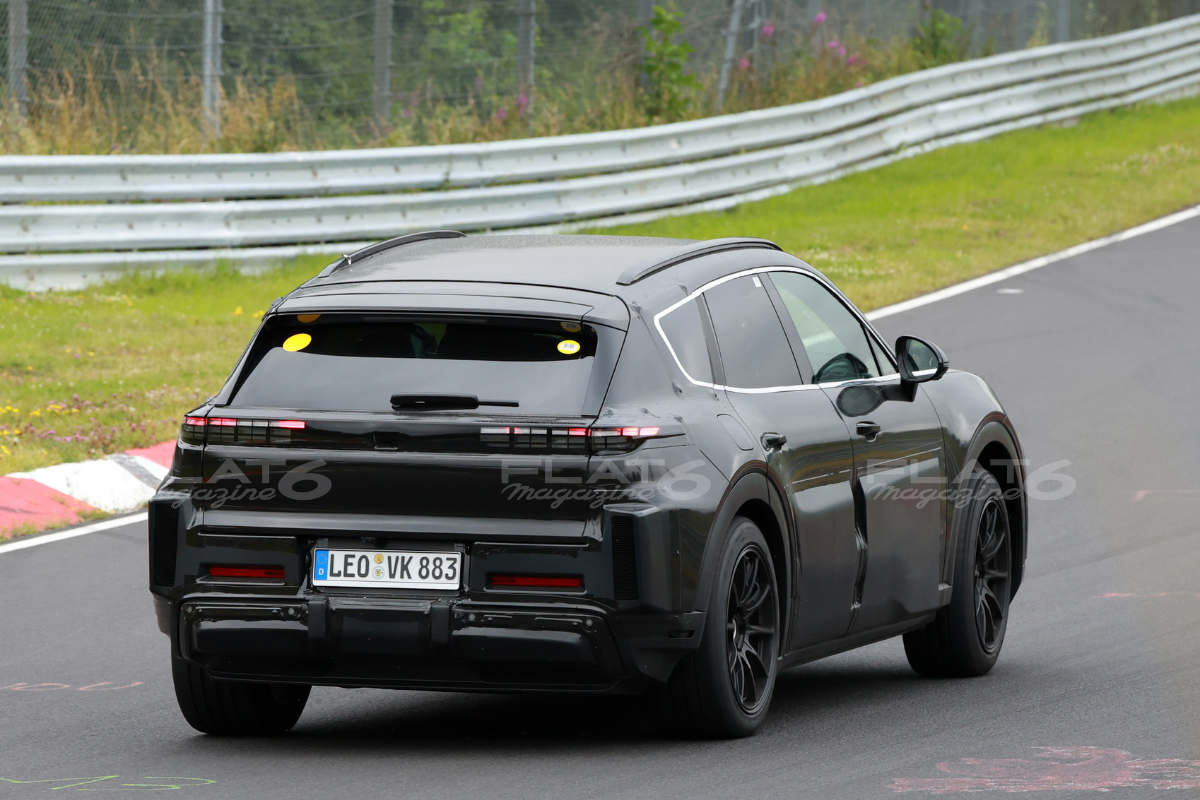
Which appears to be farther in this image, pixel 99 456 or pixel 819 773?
pixel 99 456

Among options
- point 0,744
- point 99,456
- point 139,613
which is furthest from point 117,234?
point 0,744

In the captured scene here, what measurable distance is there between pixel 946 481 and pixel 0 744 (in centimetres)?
373

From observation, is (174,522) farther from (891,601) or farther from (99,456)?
(99,456)

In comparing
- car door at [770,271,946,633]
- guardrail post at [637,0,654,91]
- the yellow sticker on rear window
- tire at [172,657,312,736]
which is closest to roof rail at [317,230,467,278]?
the yellow sticker on rear window

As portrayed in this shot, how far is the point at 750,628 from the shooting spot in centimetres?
657

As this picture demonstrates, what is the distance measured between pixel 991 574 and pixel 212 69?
40.5 ft

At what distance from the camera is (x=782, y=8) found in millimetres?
25344

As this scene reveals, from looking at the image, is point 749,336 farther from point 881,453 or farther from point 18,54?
point 18,54

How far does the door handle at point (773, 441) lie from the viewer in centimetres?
657

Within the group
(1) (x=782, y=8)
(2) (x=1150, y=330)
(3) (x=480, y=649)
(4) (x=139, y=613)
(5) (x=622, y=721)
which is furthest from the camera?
(1) (x=782, y=8)

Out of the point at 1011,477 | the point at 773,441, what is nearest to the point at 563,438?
the point at 773,441

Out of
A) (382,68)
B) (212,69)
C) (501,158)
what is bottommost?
(501,158)

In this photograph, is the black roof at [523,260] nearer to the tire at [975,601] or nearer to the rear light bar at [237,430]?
the rear light bar at [237,430]

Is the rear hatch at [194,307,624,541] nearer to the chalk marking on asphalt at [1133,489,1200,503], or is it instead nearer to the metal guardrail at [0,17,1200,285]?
Answer: the chalk marking on asphalt at [1133,489,1200,503]
